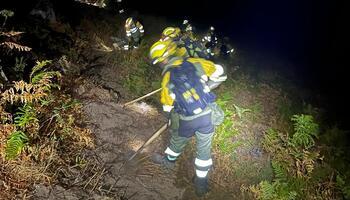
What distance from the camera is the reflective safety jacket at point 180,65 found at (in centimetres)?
545

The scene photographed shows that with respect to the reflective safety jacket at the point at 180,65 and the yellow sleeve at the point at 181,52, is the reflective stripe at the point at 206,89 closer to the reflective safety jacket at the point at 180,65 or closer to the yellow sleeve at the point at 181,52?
the reflective safety jacket at the point at 180,65

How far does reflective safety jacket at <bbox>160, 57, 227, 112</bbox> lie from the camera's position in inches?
214

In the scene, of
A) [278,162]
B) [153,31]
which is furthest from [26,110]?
[153,31]

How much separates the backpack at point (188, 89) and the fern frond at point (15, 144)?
2348mm

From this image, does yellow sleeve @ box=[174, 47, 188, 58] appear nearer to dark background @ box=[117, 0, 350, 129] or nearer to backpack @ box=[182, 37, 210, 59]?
backpack @ box=[182, 37, 210, 59]

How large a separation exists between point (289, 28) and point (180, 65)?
23.9m

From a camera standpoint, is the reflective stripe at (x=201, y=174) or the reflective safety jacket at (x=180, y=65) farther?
the reflective stripe at (x=201, y=174)

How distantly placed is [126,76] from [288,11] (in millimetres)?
25531

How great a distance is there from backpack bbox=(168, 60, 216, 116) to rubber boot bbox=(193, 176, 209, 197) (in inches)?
48.7

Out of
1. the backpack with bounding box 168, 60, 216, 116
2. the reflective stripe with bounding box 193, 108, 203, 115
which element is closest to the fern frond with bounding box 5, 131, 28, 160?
the backpack with bounding box 168, 60, 216, 116

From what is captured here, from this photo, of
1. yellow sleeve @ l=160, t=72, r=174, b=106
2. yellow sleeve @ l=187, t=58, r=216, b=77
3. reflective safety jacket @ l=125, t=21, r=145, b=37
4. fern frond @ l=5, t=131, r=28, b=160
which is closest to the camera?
fern frond @ l=5, t=131, r=28, b=160

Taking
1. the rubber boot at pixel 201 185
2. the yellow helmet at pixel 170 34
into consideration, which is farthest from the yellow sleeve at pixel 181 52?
the rubber boot at pixel 201 185

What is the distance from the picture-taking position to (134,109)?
26.1 feet

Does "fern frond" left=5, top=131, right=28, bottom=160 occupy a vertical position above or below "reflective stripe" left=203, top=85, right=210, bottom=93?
below
